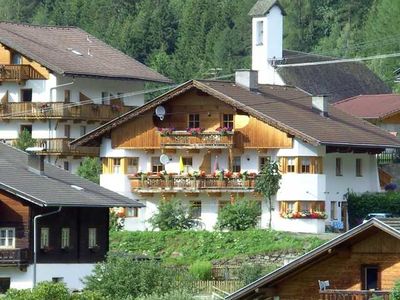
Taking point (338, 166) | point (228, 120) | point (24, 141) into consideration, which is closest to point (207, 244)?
point (228, 120)

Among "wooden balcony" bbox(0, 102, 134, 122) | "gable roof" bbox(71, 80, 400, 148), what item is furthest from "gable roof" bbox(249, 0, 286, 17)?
"gable roof" bbox(71, 80, 400, 148)

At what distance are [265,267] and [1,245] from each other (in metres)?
8.65

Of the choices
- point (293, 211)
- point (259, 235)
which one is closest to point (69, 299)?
point (259, 235)

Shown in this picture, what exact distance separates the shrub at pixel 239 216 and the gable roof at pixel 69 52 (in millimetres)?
16675

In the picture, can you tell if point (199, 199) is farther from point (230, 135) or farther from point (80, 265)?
point (80, 265)

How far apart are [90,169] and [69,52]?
33.2 ft

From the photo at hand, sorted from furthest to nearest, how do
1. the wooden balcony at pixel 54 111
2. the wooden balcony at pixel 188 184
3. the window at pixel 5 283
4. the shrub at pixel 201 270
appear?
1. the wooden balcony at pixel 54 111
2. the wooden balcony at pixel 188 184
3. the shrub at pixel 201 270
4. the window at pixel 5 283

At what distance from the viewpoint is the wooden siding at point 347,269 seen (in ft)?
132

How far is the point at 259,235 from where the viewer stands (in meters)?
73.8

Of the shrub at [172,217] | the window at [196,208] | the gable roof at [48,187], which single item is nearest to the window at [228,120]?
the window at [196,208]

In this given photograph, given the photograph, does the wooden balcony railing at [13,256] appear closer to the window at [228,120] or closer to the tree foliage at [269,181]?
the tree foliage at [269,181]

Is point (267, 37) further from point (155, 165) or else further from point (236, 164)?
point (236, 164)

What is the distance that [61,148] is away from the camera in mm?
91688

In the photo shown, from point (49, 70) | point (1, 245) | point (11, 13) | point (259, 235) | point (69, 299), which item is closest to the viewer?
point (69, 299)
